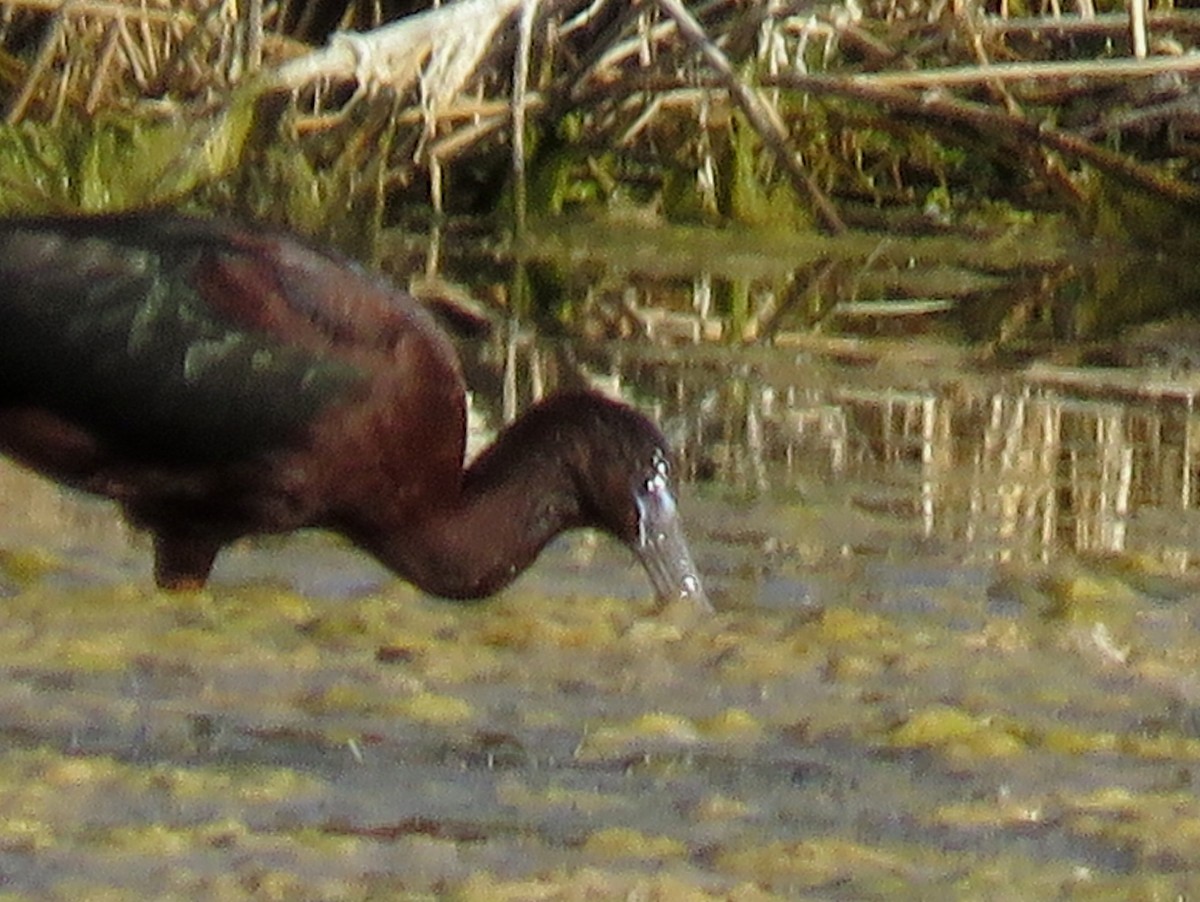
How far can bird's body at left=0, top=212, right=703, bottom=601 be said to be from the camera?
3887 millimetres

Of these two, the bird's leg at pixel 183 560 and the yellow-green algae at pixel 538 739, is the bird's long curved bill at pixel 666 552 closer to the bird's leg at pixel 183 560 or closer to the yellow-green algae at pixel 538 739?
the yellow-green algae at pixel 538 739

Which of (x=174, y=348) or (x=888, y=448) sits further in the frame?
(x=888, y=448)

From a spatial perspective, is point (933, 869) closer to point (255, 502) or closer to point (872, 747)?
point (872, 747)

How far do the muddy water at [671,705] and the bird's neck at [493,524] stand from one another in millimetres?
60

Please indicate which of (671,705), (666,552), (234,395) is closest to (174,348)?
(234,395)

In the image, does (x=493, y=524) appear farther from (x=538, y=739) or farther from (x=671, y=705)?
(x=538, y=739)

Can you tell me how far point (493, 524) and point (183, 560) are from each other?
0.43 meters

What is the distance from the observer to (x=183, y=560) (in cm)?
403

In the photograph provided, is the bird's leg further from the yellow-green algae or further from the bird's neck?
the bird's neck

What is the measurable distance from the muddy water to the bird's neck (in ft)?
0.20

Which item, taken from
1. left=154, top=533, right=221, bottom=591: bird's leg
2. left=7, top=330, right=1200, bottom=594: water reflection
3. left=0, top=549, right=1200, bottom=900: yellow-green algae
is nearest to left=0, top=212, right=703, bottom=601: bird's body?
left=154, top=533, right=221, bottom=591: bird's leg

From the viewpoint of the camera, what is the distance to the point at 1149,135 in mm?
9086

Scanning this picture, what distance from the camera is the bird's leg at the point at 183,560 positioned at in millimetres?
4027

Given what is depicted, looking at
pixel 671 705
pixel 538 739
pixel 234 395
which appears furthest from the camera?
pixel 234 395
